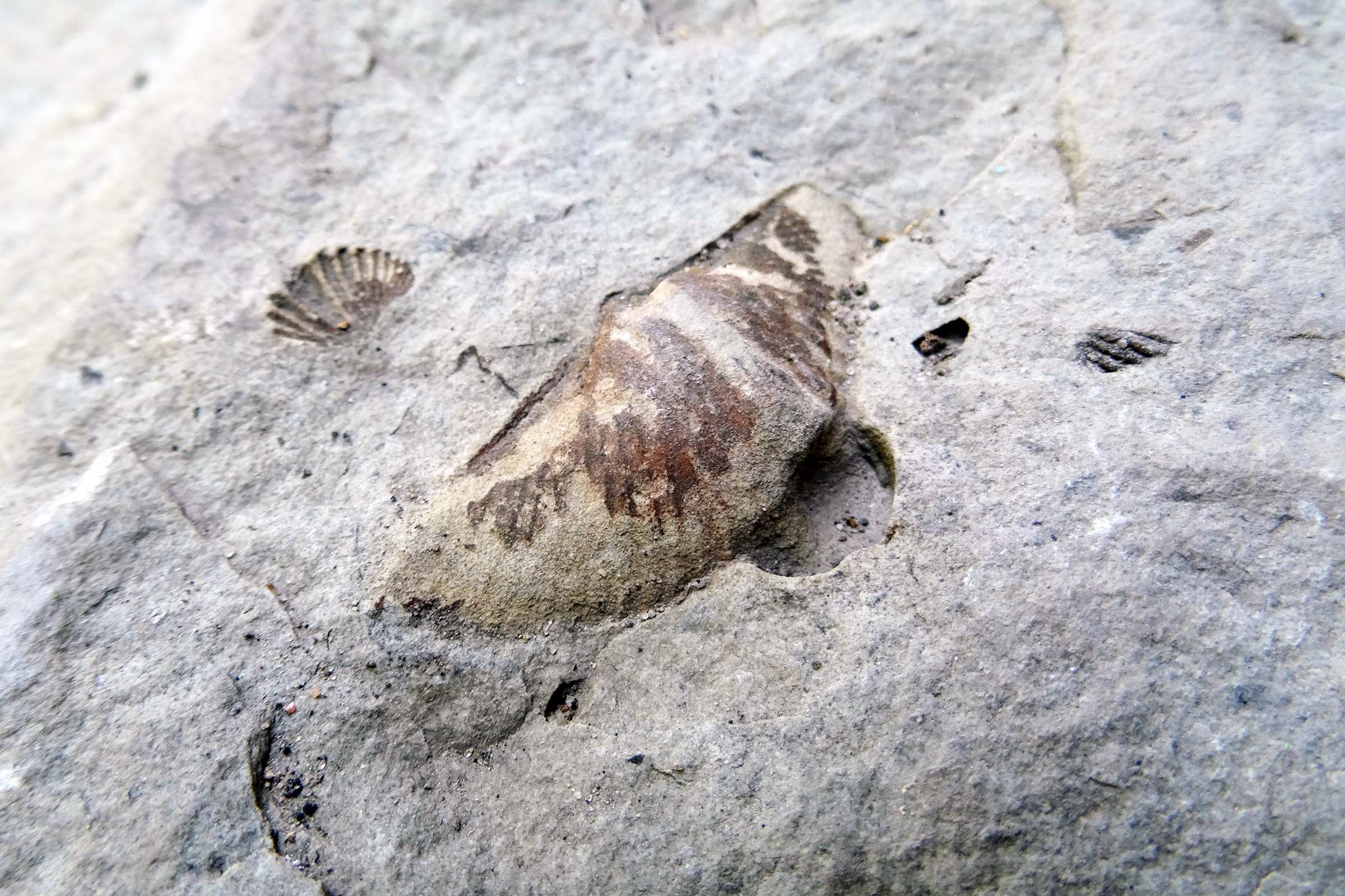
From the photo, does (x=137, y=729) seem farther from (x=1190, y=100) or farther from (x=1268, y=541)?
(x=1190, y=100)

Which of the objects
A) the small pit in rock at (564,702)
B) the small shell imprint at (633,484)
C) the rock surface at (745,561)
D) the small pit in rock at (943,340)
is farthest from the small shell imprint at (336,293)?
the small pit in rock at (943,340)

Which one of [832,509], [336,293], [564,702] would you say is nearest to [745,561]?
[832,509]

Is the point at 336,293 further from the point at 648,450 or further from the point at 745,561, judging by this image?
the point at 745,561

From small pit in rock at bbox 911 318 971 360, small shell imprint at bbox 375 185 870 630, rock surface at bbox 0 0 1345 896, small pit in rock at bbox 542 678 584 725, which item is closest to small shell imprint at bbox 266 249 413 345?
rock surface at bbox 0 0 1345 896

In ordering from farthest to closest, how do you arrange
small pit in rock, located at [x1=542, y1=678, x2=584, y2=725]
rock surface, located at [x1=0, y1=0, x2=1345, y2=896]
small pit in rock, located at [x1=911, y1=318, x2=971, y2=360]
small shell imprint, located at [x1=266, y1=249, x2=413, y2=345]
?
small shell imprint, located at [x1=266, y1=249, x2=413, y2=345]
small pit in rock, located at [x1=911, y1=318, x2=971, y2=360]
small pit in rock, located at [x1=542, y1=678, x2=584, y2=725]
rock surface, located at [x1=0, y1=0, x2=1345, y2=896]

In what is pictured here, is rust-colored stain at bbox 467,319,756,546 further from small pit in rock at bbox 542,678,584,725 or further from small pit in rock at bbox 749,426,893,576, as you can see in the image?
small pit in rock at bbox 542,678,584,725

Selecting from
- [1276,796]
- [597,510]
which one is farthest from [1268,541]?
[597,510]

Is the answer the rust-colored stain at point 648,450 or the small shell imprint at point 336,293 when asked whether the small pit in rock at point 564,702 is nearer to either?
the rust-colored stain at point 648,450
